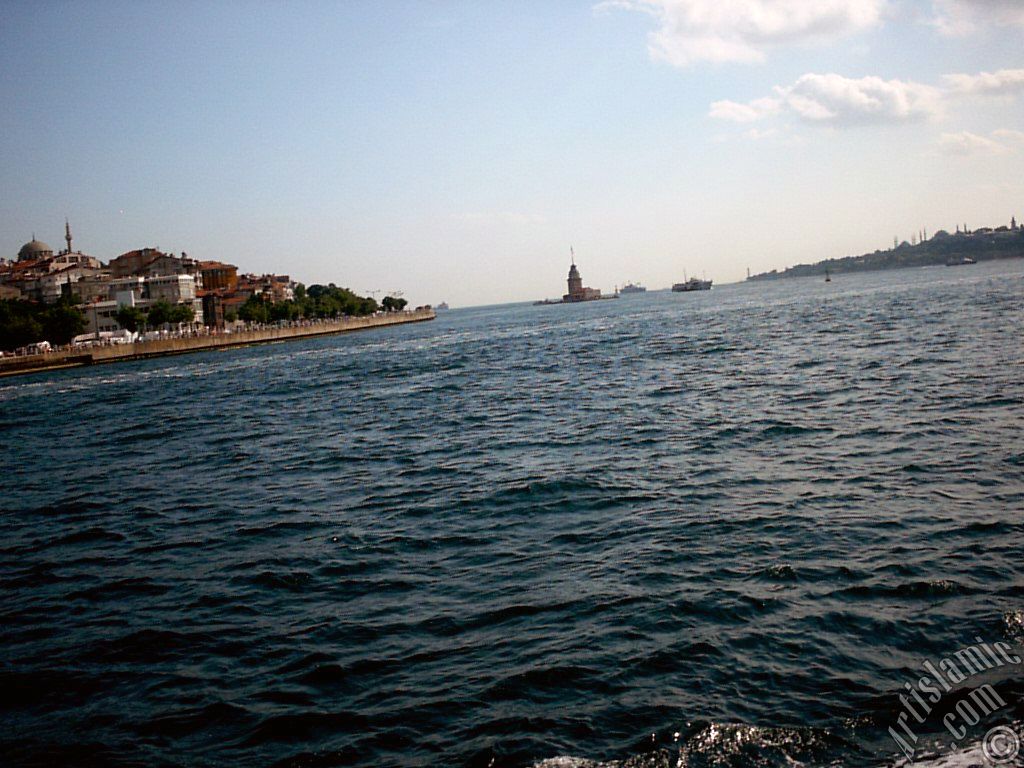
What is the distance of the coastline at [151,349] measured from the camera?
73.1m

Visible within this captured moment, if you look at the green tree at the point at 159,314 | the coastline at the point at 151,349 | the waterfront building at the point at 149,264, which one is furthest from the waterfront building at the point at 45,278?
the coastline at the point at 151,349

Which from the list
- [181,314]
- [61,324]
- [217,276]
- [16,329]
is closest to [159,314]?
[181,314]

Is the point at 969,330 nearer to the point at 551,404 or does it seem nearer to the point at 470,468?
the point at 551,404

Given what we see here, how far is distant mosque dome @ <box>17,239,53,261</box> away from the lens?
148 m

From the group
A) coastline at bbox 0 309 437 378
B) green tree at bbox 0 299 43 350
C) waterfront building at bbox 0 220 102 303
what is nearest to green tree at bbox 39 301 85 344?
green tree at bbox 0 299 43 350

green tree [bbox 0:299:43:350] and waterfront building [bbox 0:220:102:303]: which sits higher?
waterfront building [bbox 0:220:102:303]

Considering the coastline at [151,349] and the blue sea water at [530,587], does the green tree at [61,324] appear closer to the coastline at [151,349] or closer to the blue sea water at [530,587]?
the coastline at [151,349]

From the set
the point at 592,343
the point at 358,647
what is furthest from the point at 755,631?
the point at 592,343

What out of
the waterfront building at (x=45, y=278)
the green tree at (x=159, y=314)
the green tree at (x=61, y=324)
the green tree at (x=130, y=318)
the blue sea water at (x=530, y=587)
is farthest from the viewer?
the waterfront building at (x=45, y=278)

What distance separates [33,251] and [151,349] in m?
85.0

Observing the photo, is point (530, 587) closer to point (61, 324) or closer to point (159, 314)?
point (61, 324)

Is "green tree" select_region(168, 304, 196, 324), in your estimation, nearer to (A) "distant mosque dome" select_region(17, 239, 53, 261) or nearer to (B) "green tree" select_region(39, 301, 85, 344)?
(B) "green tree" select_region(39, 301, 85, 344)

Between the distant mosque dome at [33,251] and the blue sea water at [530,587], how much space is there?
5837 inches

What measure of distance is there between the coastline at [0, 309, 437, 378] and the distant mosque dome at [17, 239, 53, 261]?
63.0 meters
